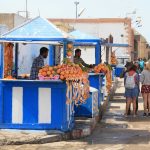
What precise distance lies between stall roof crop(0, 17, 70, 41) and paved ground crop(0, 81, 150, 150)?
2.17m

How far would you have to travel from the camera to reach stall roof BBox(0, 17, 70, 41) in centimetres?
988

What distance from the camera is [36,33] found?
1003cm

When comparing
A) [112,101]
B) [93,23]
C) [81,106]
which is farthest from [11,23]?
[93,23]

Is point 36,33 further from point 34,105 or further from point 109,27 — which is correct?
point 109,27

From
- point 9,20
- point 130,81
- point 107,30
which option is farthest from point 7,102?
point 107,30

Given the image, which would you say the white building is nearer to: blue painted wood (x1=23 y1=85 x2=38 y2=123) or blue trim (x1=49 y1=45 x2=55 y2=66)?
blue trim (x1=49 y1=45 x2=55 y2=66)

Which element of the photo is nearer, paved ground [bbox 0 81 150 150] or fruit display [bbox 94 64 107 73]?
paved ground [bbox 0 81 150 150]

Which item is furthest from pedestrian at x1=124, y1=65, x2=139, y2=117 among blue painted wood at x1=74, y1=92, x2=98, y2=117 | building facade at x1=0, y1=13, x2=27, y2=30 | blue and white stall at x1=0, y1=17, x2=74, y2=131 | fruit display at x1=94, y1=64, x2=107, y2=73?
building facade at x1=0, y1=13, x2=27, y2=30

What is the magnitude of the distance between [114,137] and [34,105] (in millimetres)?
2118

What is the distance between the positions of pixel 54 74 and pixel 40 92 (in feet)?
1.68

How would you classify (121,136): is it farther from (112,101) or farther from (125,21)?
(125,21)

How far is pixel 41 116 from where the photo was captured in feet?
32.9

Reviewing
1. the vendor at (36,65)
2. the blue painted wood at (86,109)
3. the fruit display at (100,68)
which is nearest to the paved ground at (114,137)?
the blue painted wood at (86,109)

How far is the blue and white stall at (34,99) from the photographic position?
32.4 feet
